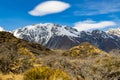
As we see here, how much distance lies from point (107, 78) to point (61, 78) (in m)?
20.2

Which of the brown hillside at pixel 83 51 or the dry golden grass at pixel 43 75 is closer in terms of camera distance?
the dry golden grass at pixel 43 75

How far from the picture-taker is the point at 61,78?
605 inches

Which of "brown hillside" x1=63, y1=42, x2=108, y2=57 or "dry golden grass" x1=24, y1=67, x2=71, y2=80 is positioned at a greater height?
"dry golden grass" x1=24, y1=67, x2=71, y2=80

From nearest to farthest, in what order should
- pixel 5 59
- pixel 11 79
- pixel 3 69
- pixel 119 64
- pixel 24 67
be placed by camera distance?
pixel 11 79, pixel 3 69, pixel 5 59, pixel 24 67, pixel 119 64

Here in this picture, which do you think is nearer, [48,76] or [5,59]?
[48,76]

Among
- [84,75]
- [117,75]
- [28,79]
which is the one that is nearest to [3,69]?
[28,79]

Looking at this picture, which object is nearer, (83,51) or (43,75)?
(43,75)

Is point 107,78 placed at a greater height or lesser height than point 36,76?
lesser

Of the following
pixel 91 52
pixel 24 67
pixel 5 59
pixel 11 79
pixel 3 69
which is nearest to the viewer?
pixel 11 79

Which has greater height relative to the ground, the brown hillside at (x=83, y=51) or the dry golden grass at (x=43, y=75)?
the dry golden grass at (x=43, y=75)

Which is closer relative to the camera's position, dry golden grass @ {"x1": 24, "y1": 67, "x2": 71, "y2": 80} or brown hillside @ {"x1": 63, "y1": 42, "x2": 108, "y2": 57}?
dry golden grass @ {"x1": 24, "y1": 67, "x2": 71, "y2": 80}

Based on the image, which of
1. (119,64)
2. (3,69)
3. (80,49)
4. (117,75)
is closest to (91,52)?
(80,49)

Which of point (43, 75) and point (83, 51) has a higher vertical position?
point (43, 75)

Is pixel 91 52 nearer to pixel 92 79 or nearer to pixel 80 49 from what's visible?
pixel 80 49
